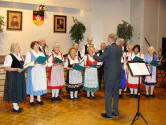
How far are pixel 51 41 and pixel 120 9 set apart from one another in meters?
3.95

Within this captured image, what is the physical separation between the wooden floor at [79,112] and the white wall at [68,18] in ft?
16.0

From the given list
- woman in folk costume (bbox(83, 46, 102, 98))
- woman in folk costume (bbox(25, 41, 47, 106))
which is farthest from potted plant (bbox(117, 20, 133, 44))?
woman in folk costume (bbox(25, 41, 47, 106))

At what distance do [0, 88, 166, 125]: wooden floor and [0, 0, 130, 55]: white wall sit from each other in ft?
16.0

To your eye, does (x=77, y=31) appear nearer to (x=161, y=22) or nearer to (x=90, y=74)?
(x=161, y=22)

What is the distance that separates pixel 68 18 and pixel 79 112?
7099 mm

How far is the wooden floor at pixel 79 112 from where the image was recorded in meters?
3.87

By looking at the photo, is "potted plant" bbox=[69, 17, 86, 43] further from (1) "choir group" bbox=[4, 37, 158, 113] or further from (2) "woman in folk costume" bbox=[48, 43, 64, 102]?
(2) "woman in folk costume" bbox=[48, 43, 64, 102]

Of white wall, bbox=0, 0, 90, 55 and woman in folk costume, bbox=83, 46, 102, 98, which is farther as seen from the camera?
white wall, bbox=0, 0, 90, 55

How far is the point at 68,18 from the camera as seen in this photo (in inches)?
421

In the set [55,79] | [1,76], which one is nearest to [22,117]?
[55,79]

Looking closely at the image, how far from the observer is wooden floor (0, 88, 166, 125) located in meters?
3.87

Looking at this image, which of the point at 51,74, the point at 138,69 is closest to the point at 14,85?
the point at 51,74

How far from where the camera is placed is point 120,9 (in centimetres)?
1087

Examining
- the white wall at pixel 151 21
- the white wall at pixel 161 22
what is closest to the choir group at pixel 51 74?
the white wall at pixel 151 21
